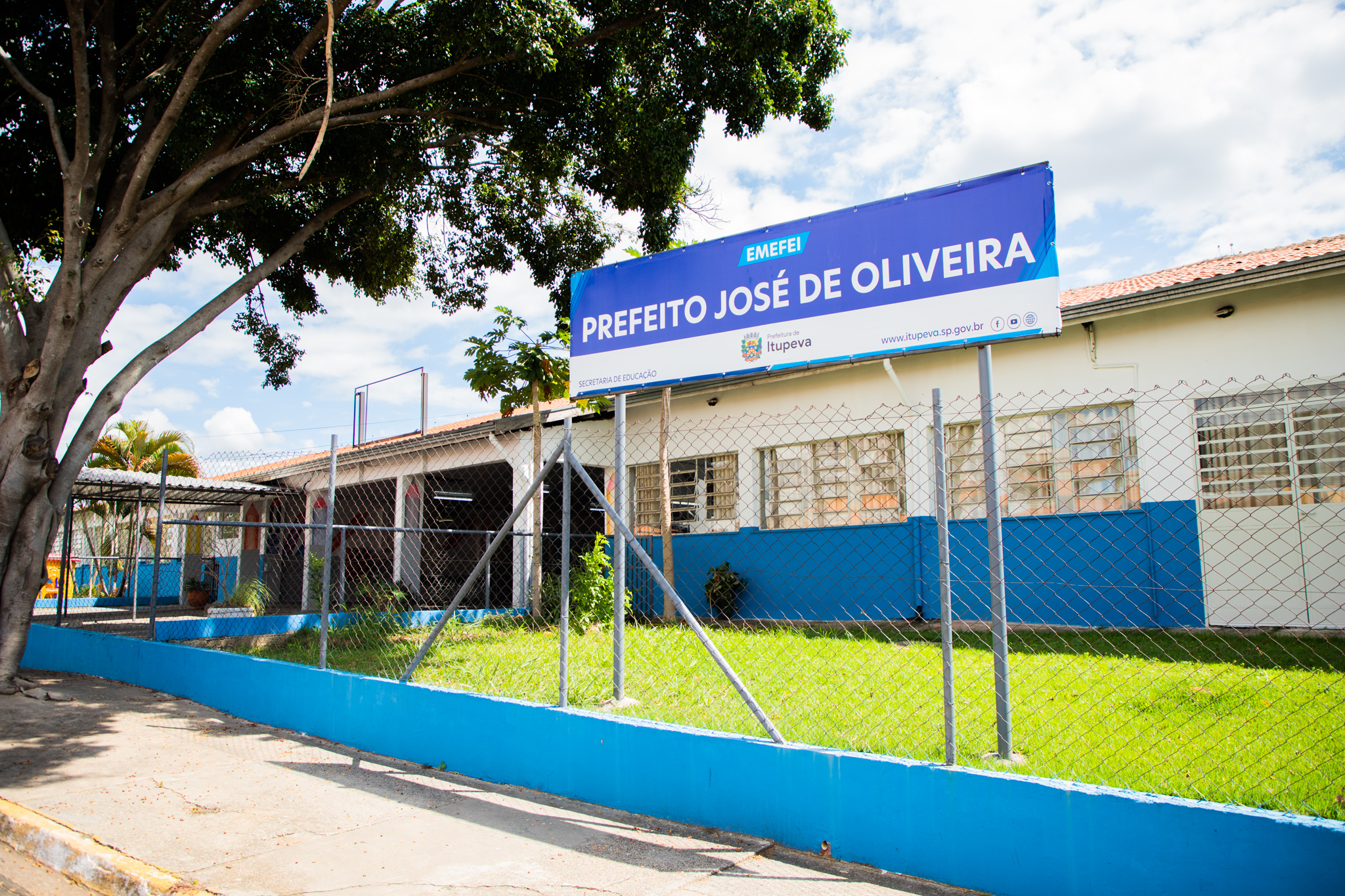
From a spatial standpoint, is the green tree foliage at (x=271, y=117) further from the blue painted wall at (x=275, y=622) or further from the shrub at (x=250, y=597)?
the shrub at (x=250, y=597)

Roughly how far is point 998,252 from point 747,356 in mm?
1410

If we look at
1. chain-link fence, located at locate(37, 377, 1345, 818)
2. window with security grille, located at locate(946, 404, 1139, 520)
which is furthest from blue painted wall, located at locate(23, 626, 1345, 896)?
window with security grille, located at locate(946, 404, 1139, 520)

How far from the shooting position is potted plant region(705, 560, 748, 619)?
1185cm

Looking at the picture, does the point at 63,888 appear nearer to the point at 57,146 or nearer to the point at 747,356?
the point at 747,356

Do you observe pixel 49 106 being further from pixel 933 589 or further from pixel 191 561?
pixel 191 561

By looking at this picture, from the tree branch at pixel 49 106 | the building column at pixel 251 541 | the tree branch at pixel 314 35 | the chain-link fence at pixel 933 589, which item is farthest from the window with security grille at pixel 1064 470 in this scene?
the building column at pixel 251 541

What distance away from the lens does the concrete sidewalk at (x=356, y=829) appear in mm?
3309

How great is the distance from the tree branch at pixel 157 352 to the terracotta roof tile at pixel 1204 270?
28.9 ft

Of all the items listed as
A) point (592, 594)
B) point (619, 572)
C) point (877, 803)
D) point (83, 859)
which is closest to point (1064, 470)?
point (592, 594)

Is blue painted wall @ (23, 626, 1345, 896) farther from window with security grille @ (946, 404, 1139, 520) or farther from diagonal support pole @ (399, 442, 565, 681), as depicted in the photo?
window with security grille @ (946, 404, 1139, 520)

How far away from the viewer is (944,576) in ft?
11.3

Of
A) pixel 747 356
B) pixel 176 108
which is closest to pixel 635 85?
pixel 176 108

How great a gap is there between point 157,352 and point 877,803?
28.6 ft

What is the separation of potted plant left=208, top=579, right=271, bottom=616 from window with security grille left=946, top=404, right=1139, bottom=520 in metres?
11.9
